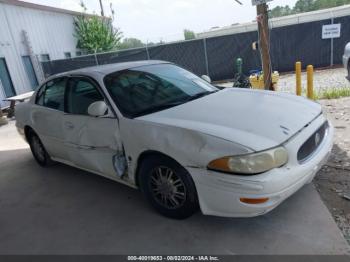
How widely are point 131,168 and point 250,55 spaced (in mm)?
10955

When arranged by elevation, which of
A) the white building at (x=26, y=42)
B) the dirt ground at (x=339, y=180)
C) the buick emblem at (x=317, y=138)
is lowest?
the dirt ground at (x=339, y=180)

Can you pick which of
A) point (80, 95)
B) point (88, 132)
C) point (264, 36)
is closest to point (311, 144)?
point (88, 132)

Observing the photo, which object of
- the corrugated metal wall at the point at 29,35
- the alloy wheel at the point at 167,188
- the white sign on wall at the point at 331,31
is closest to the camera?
the alloy wheel at the point at 167,188

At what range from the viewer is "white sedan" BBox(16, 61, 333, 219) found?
255 cm

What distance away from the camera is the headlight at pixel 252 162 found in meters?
2.49

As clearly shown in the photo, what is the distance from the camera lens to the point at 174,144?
9.26 ft

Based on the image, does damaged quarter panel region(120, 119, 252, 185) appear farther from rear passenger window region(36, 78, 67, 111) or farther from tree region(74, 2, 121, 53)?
tree region(74, 2, 121, 53)

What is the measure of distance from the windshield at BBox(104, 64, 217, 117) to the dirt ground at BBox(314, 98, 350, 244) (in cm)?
A: 172

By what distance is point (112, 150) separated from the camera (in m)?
3.51

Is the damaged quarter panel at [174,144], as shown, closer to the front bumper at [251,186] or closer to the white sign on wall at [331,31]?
the front bumper at [251,186]

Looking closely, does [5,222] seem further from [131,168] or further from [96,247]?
[131,168]

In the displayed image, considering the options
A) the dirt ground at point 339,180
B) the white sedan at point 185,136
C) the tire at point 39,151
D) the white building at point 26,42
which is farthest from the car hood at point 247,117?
the white building at point 26,42

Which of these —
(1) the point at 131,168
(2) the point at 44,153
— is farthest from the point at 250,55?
(1) the point at 131,168

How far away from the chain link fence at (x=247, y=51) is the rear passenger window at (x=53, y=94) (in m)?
8.68
